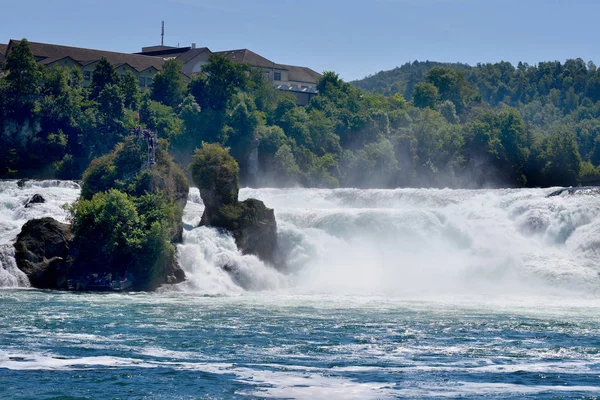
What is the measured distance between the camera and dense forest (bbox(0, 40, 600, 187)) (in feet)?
315

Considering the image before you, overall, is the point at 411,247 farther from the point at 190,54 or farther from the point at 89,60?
the point at 190,54

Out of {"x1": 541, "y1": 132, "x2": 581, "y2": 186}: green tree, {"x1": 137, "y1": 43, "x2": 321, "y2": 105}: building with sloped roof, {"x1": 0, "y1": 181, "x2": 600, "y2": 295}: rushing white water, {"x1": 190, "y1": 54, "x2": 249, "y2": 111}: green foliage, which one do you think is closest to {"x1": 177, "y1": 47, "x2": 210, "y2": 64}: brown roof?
{"x1": 137, "y1": 43, "x2": 321, "y2": 105}: building with sloped roof

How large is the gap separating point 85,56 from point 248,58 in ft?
71.5

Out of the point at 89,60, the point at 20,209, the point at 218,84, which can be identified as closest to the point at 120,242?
the point at 20,209

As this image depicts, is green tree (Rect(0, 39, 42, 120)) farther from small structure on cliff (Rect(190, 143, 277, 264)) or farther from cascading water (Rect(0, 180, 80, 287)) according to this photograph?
small structure on cliff (Rect(190, 143, 277, 264))

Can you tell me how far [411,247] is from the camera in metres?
57.5

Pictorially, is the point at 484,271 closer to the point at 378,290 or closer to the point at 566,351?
the point at 378,290

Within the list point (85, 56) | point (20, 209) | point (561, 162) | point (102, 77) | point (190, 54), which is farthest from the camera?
point (190, 54)

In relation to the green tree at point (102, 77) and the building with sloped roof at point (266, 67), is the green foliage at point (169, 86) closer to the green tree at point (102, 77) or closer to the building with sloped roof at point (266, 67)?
the green tree at point (102, 77)

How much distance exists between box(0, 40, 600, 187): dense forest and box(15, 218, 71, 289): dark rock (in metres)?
43.8

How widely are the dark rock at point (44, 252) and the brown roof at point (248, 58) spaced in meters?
81.2

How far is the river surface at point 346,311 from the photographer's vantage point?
26953 mm

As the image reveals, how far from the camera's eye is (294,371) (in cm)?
2817

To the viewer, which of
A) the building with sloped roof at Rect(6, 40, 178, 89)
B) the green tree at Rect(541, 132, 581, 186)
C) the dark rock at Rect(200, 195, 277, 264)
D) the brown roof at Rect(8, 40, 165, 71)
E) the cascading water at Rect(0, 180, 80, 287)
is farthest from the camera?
the brown roof at Rect(8, 40, 165, 71)
